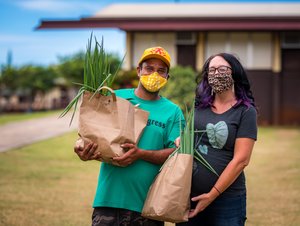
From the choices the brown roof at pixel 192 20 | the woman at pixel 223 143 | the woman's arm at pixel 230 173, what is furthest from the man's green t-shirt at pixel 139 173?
the brown roof at pixel 192 20

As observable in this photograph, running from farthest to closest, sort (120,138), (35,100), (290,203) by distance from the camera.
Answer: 1. (35,100)
2. (290,203)
3. (120,138)

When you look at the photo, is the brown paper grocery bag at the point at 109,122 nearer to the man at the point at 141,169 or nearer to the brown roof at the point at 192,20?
the man at the point at 141,169

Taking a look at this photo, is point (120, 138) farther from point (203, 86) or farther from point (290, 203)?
point (290, 203)

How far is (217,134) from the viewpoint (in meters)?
3.38

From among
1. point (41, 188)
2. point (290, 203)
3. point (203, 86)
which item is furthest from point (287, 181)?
point (203, 86)

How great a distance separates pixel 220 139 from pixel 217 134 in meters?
0.04

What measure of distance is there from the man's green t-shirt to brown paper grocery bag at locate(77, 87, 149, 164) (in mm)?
150

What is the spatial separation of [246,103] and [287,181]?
267 inches

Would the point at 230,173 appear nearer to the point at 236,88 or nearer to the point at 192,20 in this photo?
the point at 236,88

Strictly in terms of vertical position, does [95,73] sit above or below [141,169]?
above

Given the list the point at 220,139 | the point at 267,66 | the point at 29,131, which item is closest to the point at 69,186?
the point at 220,139

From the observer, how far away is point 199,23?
2033 cm

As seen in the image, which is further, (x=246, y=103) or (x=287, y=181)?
(x=287, y=181)

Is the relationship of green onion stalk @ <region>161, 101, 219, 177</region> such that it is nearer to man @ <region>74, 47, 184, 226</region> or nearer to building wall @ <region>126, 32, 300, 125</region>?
man @ <region>74, 47, 184, 226</region>
